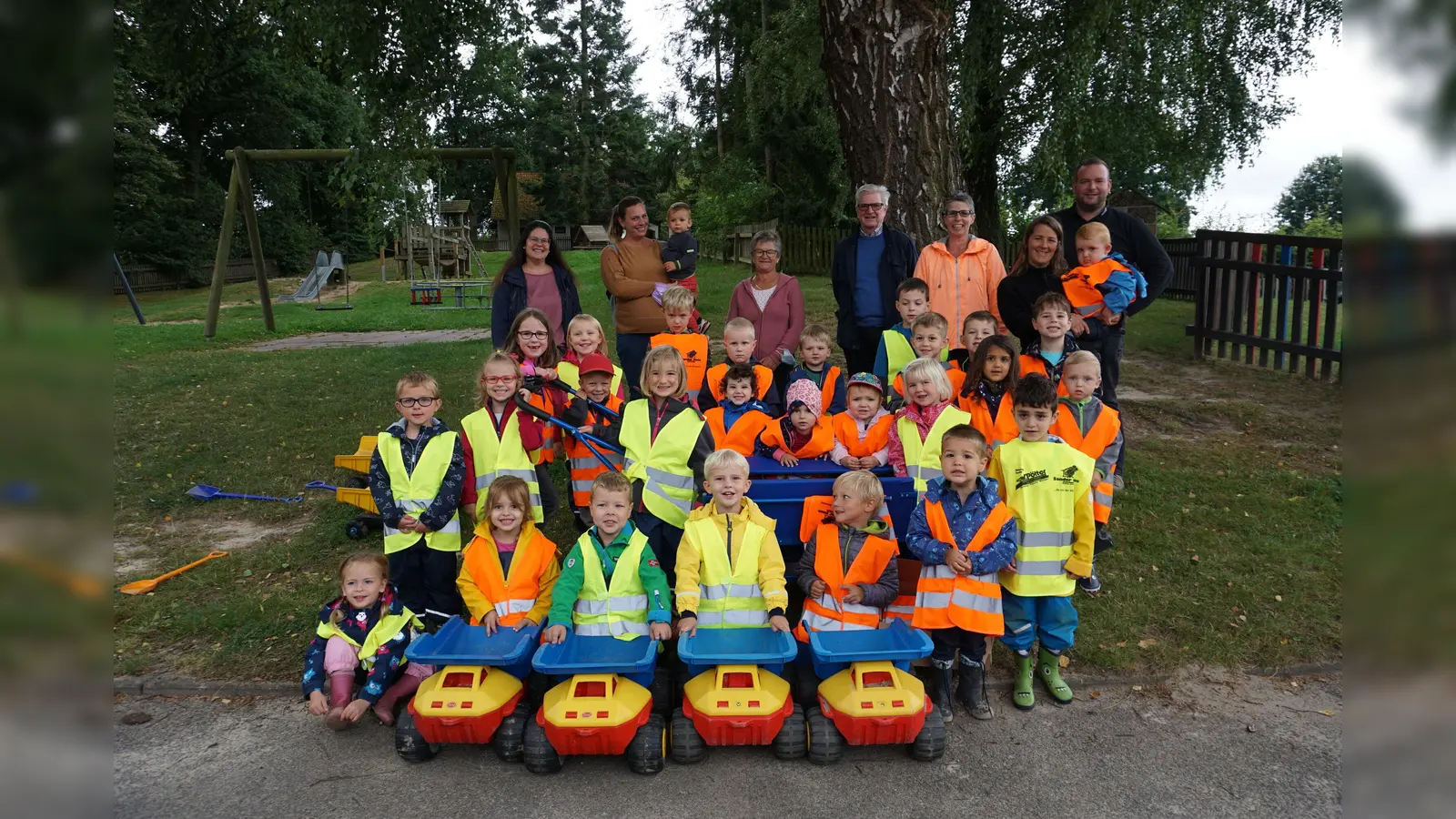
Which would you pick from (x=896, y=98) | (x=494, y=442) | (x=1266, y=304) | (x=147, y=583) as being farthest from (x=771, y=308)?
(x=1266, y=304)

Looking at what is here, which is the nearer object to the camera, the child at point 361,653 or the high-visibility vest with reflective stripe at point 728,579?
the child at point 361,653

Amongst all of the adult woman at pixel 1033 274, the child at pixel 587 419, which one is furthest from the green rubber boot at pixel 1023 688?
the child at pixel 587 419

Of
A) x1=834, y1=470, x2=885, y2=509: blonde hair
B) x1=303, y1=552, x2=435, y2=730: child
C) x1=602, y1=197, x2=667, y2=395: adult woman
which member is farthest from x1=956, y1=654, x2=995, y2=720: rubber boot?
x1=602, y1=197, x2=667, y2=395: adult woman

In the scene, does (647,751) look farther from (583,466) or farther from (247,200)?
(247,200)

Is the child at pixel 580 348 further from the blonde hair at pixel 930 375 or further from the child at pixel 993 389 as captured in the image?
the child at pixel 993 389

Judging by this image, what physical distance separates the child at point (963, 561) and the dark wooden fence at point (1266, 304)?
7088mm

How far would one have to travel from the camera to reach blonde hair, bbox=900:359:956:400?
4648 millimetres

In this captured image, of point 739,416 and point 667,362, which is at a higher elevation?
point 667,362

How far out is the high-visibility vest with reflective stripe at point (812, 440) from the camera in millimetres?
5078

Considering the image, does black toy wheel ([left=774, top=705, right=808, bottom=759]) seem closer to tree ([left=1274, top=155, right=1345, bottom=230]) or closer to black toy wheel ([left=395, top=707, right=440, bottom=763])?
black toy wheel ([left=395, top=707, right=440, bottom=763])

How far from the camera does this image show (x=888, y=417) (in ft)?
16.6

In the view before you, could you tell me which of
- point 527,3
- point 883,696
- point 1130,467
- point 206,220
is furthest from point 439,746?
point 206,220

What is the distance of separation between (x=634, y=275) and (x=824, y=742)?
148 inches

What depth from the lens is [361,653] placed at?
3908 millimetres
